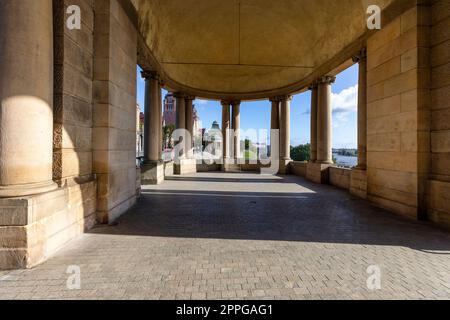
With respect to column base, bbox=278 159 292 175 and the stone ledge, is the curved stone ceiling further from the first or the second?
the stone ledge

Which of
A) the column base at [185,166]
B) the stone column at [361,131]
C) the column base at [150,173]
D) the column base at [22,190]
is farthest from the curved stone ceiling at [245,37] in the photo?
the column base at [22,190]

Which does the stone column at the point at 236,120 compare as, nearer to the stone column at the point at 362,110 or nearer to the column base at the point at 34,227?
the stone column at the point at 362,110

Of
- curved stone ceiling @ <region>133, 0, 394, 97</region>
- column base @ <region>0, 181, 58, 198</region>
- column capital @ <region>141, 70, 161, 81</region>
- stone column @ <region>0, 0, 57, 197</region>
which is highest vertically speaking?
curved stone ceiling @ <region>133, 0, 394, 97</region>

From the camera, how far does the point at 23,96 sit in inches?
197

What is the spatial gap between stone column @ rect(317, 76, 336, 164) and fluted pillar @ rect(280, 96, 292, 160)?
594cm

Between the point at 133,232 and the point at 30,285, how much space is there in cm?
286

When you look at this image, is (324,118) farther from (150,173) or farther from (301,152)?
(301,152)

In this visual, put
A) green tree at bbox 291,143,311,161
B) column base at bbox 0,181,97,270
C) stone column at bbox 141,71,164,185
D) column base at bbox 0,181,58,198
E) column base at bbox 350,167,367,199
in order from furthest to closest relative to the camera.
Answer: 1. green tree at bbox 291,143,311,161
2. stone column at bbox 141,71,164,185
3. column base at bbox 350,167,367,199
4. column base at bbox 0,181,58,198
5. column base at bbox 0,181,97,270

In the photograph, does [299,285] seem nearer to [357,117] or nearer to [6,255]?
[6,255]

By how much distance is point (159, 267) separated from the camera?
187 inches

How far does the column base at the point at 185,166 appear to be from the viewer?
74.7 feet

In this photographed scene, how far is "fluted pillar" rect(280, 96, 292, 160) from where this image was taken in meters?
24.0

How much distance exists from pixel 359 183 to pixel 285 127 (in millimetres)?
12786

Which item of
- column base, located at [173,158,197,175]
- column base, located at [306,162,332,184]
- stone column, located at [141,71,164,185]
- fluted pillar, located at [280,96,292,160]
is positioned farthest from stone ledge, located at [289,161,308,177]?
stone column, located at [141,71,164,185]
